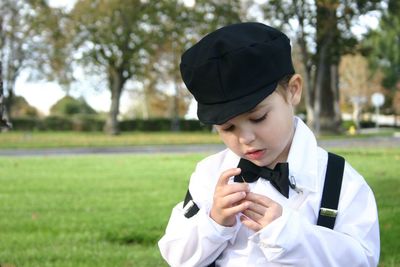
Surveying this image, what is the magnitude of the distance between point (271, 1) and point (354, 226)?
19.7 m

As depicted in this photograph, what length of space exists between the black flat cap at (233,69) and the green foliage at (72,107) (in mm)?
64875

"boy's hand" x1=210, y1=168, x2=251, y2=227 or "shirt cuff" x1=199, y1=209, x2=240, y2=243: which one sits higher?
"boy's hand" x1=210, y1=168, x2=251, y2=227

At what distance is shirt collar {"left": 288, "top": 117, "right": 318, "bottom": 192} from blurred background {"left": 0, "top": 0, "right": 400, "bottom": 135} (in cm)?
1372

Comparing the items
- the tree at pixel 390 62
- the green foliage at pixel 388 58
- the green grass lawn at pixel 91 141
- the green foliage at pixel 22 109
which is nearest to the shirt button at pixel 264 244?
the green grass lawn at pixel 91 141

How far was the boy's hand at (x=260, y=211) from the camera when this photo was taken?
1785 mm

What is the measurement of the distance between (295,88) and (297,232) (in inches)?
21.4

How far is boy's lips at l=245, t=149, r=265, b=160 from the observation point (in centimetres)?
197

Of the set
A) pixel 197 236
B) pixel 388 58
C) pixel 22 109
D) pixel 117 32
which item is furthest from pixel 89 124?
pixel 197 236

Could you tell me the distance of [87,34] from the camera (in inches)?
1502

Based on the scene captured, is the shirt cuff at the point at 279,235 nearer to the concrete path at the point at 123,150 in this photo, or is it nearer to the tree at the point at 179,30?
the concrete path at the point at 123,150

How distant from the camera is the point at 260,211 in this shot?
5.92ft

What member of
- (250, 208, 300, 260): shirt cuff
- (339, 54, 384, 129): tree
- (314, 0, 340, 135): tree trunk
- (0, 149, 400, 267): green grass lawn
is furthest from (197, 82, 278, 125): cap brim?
(339, 54, 384, 129): tree

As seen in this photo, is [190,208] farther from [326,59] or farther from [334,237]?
[326,59]

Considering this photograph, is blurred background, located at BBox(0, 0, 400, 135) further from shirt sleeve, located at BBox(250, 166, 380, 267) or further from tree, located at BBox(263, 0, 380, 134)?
shirt sleeve, located at BBox(250, 166, 380, 267)
